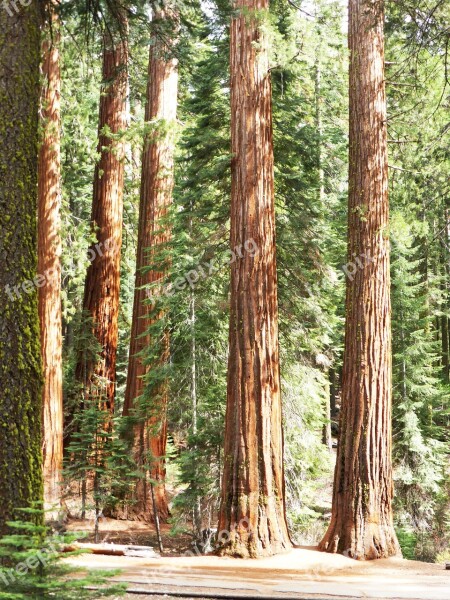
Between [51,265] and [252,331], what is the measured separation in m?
5.17

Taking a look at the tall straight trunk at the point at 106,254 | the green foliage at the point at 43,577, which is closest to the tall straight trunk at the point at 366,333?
the green foliage at the point at 43,577

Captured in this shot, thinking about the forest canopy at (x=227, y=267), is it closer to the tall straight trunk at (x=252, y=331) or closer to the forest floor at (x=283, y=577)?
the tall straight trunk at (x=252, y=331)

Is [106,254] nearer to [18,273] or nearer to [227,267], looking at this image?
[227,267]

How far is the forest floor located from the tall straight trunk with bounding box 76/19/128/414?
7453 millimetres

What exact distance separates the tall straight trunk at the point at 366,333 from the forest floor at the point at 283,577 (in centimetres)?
52

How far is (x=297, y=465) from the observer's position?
12195 mm

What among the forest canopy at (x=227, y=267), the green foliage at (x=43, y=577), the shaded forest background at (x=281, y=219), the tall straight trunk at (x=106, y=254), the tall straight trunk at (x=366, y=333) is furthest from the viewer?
the tall straight trunk at (x=106, y=254)

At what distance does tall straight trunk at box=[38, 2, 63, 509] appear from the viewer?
1171 centimetres

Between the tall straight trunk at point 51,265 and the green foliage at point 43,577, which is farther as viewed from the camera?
the tall straight trunk at point 51,265

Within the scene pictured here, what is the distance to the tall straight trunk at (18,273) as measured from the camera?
500cm

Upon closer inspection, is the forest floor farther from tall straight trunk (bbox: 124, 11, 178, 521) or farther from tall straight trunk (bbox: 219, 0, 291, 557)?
tall straight trunk (bbox: 124, 11, 178, 521)

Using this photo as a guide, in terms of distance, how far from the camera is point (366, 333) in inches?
340

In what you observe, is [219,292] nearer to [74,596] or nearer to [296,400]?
[296,400]

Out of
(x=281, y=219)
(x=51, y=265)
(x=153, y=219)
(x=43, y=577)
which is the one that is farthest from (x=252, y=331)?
(x=153, y=219)
